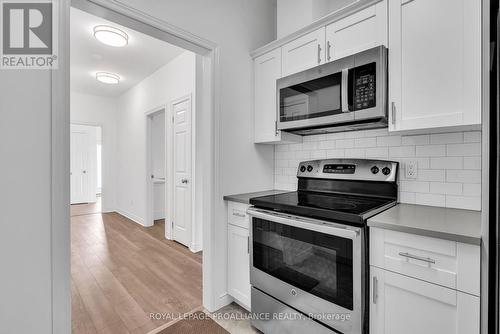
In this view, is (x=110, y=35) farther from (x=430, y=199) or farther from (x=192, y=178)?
(x=430, y=199)

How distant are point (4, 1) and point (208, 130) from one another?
4.13ft

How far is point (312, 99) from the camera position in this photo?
1751 millimetres

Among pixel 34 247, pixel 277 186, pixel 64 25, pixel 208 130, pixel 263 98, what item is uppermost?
pixel 64 25

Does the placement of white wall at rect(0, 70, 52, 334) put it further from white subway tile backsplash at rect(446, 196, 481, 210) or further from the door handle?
white subway tile backsplash at rect(446, 196, 481, 210)

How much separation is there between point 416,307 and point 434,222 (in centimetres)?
39

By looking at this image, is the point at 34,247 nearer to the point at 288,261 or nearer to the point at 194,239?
the point at 288,261

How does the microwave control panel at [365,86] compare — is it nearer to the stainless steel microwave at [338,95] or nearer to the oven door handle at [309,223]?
the stainless steel microwave at [338,95]

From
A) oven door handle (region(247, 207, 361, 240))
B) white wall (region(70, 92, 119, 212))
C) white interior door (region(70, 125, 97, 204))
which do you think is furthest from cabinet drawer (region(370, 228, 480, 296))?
white interior door (region(70, 125, 97, 204))

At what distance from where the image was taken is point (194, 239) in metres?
3.27

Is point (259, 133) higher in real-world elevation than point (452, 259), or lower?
higher

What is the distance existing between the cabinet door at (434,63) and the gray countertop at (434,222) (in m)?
0.48

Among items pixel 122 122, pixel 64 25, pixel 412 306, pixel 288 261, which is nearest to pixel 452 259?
pixel 412 306

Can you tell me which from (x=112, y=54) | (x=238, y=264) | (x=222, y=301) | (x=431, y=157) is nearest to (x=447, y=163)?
(x=431, y=157)

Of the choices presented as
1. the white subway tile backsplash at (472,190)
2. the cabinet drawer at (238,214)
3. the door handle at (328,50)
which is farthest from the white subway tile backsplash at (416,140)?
the cabinet drawer at (238,214)
